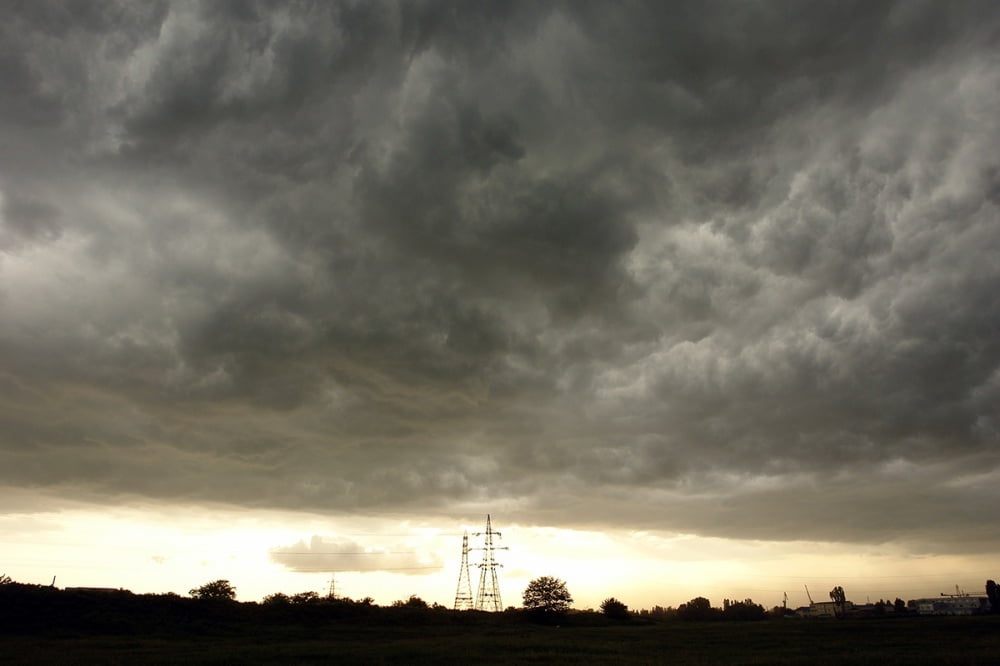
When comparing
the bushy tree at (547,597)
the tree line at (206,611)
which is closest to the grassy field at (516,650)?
the tree line at (206,611)

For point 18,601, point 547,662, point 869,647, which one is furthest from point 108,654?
point 869,647

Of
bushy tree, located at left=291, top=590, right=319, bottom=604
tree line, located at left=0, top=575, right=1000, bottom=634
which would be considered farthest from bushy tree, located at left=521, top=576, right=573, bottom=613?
bushy tree, located at left=291, top=590, right=319, bottom=604

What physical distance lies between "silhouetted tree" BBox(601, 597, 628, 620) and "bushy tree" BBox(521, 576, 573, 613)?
25.7 metres

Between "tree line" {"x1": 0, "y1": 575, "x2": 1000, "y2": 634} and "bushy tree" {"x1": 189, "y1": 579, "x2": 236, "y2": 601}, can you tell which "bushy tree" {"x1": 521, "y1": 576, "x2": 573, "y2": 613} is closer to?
"tree line" {"x1": 0, "y1": 575, "x2": 1000, "y2": 634}

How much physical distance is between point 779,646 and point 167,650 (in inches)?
2776

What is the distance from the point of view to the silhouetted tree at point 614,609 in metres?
180

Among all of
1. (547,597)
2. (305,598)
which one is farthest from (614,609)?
(305,598)

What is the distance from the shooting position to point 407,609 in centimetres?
14025

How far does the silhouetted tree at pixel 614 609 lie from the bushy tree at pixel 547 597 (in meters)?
25.7

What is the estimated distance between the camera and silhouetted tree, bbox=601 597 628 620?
180 metres

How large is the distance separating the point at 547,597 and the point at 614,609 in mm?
32486

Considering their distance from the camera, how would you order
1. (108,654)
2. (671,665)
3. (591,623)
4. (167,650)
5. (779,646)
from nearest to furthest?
(671,665), (108,654), (167,650), (779,646), (591,623)

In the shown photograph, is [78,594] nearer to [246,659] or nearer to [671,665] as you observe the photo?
[246,659]

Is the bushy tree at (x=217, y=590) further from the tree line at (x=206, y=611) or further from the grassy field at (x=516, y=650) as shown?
the grassy field at (x=516, y=650)
